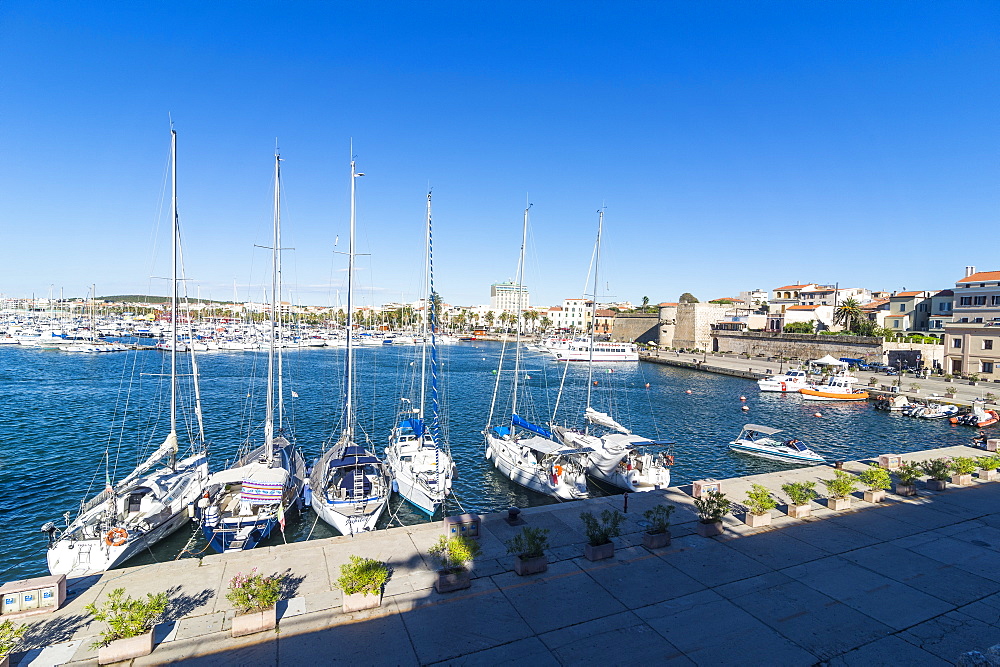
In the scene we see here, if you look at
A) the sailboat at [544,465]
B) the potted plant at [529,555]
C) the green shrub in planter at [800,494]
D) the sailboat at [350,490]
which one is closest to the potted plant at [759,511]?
the green shrub in planter at [800,494]

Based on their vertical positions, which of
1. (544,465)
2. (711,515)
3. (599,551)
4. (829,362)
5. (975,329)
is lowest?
(544,465)

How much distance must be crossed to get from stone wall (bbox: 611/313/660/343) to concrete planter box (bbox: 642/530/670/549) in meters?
112

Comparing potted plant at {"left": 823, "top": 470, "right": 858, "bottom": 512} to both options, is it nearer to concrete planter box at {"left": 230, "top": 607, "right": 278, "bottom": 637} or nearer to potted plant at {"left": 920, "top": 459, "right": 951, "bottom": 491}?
potted plant at {"left": 920, "top": 459, "right": 951, "bottom": 491}

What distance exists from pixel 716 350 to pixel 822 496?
9293cm

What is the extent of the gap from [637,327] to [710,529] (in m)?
119

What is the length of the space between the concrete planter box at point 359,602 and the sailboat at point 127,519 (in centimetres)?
976

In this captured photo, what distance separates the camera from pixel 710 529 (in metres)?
14.3

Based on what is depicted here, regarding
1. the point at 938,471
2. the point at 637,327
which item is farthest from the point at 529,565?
the point at 637,327

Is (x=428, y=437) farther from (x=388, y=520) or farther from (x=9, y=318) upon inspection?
(x=9, y=318)

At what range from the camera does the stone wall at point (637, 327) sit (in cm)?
12288

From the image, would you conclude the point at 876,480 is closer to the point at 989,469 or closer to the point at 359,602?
the point at 989,469

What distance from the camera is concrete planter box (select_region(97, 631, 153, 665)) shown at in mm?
8367

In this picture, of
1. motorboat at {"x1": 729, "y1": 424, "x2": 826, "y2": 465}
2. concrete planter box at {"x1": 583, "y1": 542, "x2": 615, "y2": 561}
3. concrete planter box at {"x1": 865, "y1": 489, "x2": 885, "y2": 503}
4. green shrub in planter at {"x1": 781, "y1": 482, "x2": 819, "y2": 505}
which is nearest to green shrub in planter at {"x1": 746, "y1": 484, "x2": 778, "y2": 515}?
green shrub in planter at {"x1": 781, "y1": 482, "x2": 819, "y2": 505}

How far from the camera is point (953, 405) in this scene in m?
42.2
